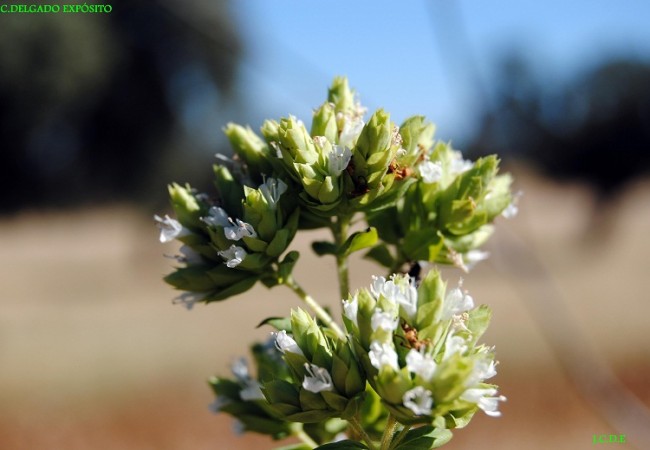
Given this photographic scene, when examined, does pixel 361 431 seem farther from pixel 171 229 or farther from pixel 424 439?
pixel 171 229

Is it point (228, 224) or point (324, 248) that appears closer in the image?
point (228, 224)

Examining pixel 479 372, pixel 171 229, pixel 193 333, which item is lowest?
pixel 479 372

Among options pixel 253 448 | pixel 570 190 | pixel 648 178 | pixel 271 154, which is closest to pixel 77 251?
pixel 253 448

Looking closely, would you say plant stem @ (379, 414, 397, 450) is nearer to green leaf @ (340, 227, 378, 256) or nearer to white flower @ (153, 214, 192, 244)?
green leaf @ (340, 227, 378, 256)

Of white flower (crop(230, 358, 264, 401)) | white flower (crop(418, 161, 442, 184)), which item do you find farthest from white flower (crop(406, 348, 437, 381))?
white flower (crop(230, 358, 264, 401))

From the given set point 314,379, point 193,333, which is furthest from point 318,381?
point 193,333

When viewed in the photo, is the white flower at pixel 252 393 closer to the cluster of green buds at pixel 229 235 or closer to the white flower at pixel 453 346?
the cluster of green buds at pixel 229 235

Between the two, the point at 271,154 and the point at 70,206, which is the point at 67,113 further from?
the point at 271,154
